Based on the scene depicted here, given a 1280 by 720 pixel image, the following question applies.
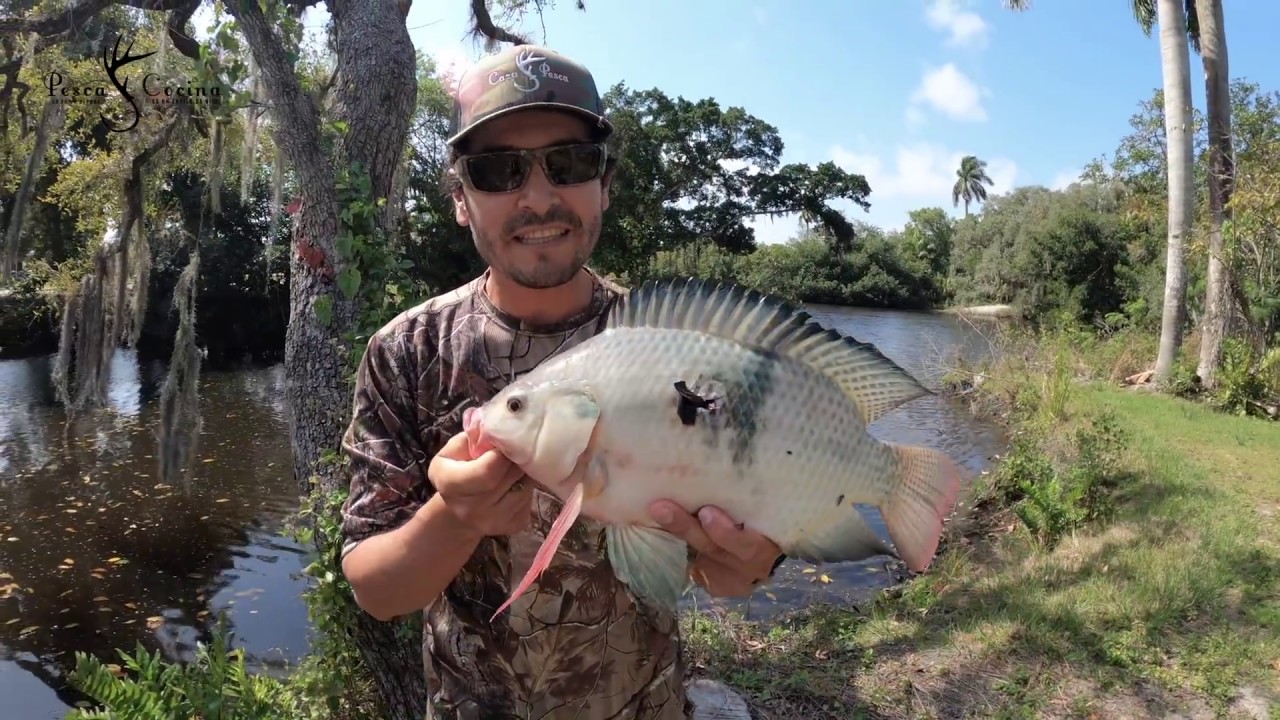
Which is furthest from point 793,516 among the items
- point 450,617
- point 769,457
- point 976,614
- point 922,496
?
point 976,614

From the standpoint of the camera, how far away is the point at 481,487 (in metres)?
1.36

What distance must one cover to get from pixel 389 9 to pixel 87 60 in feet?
37.1

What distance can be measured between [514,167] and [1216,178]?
15.0 meters

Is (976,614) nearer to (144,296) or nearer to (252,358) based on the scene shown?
(144,296)

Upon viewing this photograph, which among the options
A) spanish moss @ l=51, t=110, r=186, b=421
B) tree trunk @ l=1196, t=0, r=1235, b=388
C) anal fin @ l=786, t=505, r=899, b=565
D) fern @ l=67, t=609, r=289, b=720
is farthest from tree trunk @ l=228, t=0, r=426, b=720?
tree trunk @ l=1196, t=0, r=1235, b=388

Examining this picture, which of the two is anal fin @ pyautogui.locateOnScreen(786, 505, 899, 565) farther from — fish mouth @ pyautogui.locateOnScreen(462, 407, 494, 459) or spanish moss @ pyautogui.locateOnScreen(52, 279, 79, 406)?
spanish moss @ pyautogui.locateOnScreen(52, 279, 79, 406)

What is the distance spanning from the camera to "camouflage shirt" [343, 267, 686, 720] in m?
1.77

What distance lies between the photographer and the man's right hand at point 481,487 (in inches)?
53.4

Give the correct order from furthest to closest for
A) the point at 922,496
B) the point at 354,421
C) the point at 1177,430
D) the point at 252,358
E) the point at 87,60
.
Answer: the point at 252,358, the point at 87,60, the point at 1177,430, the point at 354,421, the point at 922,496

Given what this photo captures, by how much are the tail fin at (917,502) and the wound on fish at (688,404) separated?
0.49 meters

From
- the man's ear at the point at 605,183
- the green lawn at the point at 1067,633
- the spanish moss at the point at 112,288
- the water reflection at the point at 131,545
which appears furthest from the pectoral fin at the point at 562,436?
the spanish moss at the point at 112,288

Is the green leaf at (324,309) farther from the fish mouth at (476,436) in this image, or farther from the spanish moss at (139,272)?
the spanish moss at (139,272)

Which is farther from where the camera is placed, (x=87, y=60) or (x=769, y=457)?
(x=87, y=60)

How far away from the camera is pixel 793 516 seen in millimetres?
1511
